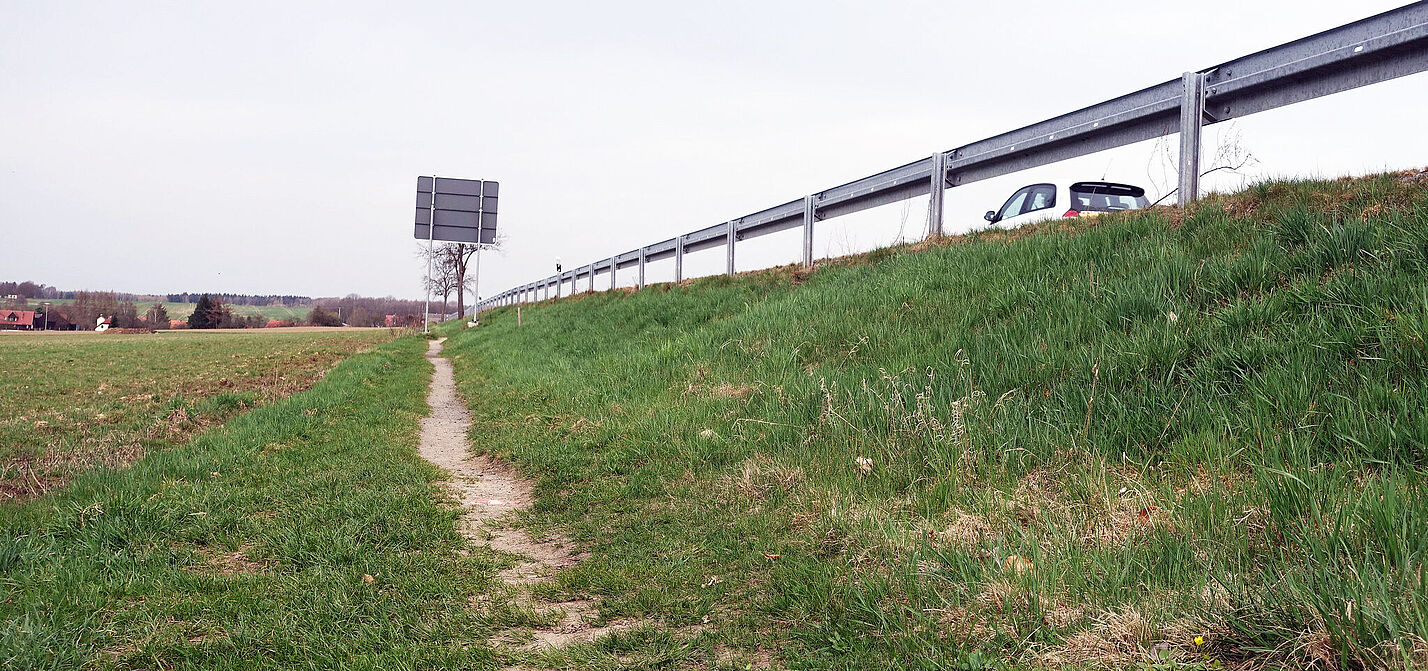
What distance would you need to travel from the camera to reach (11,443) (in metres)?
8.70

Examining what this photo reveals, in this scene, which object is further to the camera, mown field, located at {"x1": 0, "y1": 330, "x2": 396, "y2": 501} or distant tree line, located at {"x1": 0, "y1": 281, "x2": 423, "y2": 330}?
distant tree line, located at {"x1": 0, "y1": 281, "x2": 423, "y2": 330}

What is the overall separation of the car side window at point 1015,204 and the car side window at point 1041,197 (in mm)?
248

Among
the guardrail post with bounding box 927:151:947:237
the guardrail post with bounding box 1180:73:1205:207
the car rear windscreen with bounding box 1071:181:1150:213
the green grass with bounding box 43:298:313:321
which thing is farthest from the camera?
the green grass with bounding box 43:298:313:321

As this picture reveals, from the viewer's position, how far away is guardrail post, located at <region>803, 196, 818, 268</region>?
38.0 feet

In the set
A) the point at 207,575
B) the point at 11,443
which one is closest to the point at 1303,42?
the point at 207,575

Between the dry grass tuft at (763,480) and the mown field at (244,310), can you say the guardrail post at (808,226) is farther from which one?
the mown field at (244,310)

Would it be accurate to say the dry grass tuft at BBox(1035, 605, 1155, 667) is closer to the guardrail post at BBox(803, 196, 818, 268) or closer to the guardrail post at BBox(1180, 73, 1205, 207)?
the guardrail post at BBox(1180, 73, 1205, 207)

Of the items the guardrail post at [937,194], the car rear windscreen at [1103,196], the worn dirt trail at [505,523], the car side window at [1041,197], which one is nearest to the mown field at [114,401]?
the worn dirt trail at [505,523]

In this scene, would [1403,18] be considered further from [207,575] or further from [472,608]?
[207,575]

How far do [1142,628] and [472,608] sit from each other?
272 cm

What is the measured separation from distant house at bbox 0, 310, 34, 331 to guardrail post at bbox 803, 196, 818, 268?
93401 mm

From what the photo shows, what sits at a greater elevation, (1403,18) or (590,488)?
(1403,18)

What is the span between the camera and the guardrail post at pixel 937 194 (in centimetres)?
930

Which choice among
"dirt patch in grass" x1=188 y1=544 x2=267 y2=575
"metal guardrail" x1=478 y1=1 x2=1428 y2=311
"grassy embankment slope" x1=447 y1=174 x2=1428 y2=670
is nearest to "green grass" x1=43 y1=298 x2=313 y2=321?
"metal guardrail" x1=478 y1=1 x2=1428 y2=311
